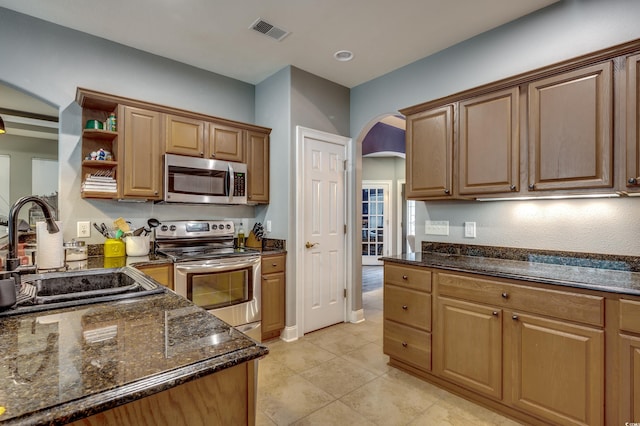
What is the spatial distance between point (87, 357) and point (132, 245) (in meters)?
2.22

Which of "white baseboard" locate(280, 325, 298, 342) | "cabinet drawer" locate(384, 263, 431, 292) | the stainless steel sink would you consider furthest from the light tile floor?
the stainless steel sink

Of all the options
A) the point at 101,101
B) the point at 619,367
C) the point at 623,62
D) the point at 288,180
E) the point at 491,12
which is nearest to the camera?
the point at 619,367

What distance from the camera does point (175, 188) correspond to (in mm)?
2885

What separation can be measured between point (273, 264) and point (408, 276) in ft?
4.36

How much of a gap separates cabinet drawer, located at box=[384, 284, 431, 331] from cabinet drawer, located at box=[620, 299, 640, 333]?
40.7 inches

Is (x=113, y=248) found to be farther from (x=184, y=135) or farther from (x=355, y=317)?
(x=355, y=317)

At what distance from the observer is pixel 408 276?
2.48 meters

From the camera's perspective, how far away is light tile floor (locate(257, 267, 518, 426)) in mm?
1999

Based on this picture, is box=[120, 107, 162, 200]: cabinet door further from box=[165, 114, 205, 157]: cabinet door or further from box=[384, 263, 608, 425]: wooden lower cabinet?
box=[384, 263, 608, 425]: wooden lower cabinet

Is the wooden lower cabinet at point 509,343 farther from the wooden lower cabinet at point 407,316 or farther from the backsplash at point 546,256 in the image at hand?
the backsplash at point 546,256

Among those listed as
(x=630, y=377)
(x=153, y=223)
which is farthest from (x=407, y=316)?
(x=153, y=223)

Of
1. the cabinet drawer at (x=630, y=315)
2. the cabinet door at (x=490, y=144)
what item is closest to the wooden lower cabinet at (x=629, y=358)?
the cabinet drawer at (x=630, y=315)

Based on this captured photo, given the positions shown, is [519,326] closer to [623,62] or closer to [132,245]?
[623,62]

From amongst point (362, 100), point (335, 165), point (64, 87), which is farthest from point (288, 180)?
point (64, 87)
